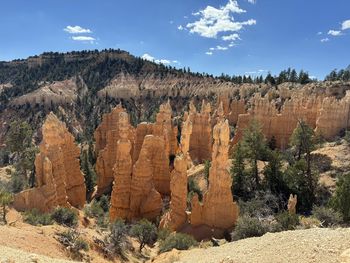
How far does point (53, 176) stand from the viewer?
25.5 m

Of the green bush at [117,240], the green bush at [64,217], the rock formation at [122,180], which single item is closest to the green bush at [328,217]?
the green bush at [117,240]

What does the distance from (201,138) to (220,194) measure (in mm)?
24156

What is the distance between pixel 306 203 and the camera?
30031mm

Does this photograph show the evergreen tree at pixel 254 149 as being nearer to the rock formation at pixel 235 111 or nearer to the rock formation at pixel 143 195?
the rock formation at pixel 143 195

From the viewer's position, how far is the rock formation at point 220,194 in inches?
868

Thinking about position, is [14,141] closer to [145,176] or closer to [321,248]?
[145,176]

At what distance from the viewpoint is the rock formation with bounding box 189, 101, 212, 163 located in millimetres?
45438

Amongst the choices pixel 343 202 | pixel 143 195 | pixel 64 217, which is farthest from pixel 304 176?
pixel 64 217

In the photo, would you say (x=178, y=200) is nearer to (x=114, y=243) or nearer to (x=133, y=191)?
(x=133, y=191)

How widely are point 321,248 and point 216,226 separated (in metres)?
11.3

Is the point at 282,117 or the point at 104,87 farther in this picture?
the point at 104,87

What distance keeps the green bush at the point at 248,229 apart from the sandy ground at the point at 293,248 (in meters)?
5.63

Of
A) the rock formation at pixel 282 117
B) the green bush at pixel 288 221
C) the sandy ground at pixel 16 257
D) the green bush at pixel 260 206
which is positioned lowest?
the green bush at pixel 260 206

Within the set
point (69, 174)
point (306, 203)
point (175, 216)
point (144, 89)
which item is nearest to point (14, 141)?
point (69, 174)
